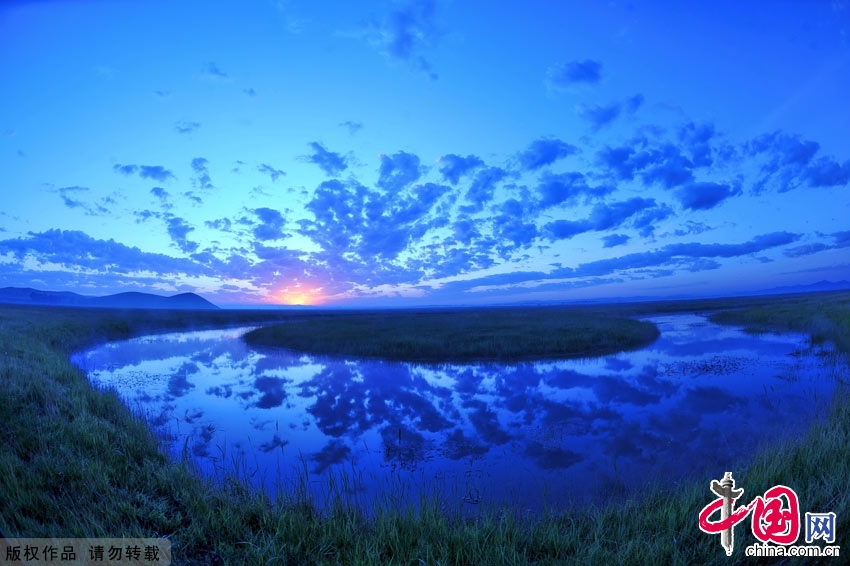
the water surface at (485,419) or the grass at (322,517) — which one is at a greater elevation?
the grass at (322,517)

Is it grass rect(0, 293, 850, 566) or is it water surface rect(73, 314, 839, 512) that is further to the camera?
water surface rect(73, 314, 839, 512)

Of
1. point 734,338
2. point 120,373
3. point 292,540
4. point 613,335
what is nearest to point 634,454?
point 292,540

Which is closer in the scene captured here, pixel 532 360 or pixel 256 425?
pixel 256 425

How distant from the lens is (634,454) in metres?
9.95

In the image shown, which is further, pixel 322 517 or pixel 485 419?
pixel 485 419

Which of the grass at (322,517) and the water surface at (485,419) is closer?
the grass at (322,517)

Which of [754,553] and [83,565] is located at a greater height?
[83,565]

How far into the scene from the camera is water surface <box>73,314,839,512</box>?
880cm

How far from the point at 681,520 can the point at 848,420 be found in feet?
25.1

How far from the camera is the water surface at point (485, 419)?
8.80 metres

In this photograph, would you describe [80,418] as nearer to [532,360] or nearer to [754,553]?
[754,553]

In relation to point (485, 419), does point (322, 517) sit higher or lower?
higher

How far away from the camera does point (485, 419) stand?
522 inches

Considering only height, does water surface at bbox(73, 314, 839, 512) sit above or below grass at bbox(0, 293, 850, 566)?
below
